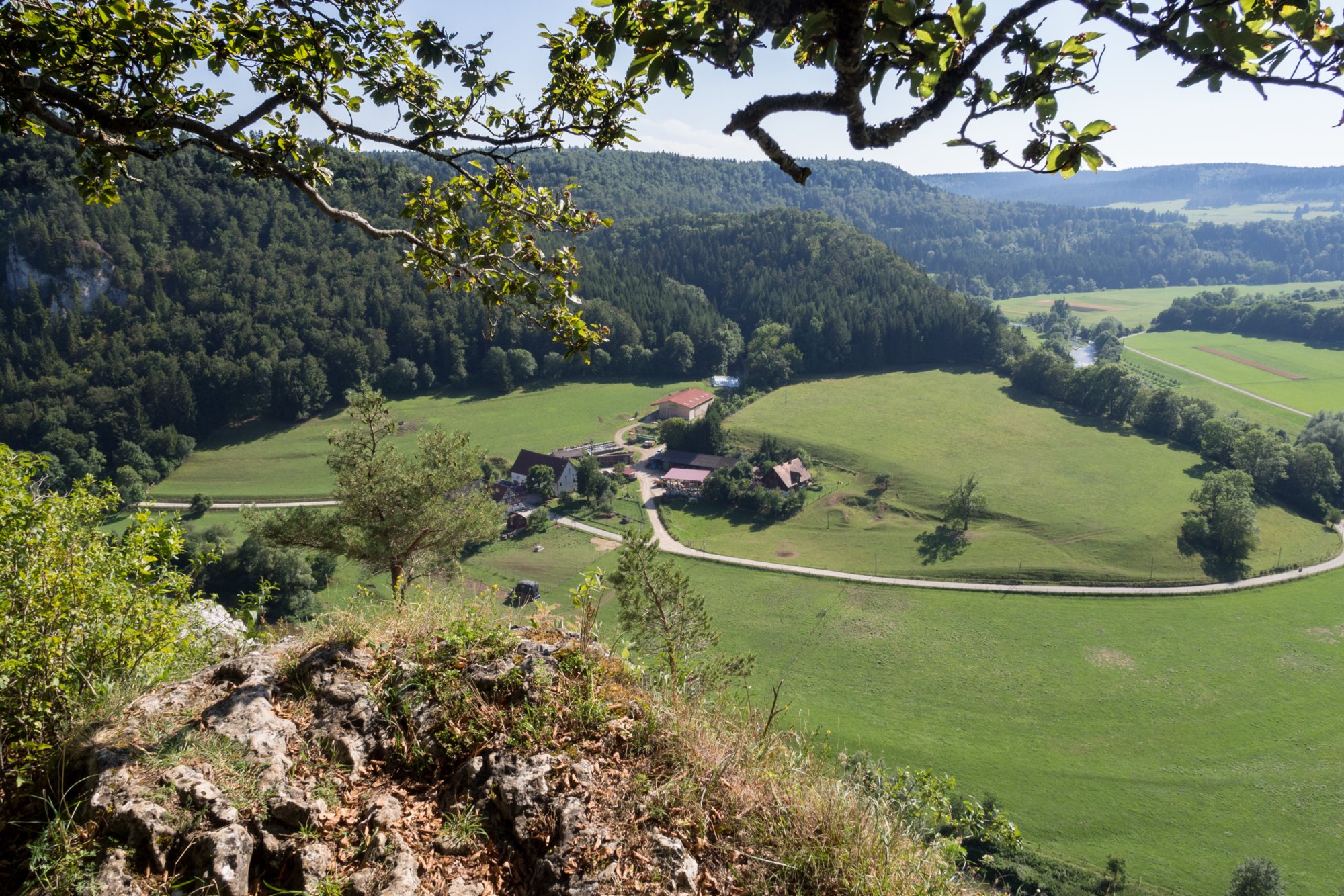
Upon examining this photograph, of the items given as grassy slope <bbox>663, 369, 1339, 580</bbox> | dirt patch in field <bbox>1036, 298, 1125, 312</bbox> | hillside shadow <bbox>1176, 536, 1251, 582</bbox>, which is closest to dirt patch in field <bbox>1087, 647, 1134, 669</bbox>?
grassy slope <bbox>663, 369, 1339, 580</bbox>

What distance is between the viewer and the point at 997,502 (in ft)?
203

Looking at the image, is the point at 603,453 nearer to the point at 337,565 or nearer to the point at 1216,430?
the point at 337,565

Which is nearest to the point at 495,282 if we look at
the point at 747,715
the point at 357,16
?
the point at 357,16

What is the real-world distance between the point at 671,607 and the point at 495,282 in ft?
54.1

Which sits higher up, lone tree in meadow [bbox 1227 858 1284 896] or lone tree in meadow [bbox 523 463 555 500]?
lone tree in meadow [bbox 523 463 555 500]

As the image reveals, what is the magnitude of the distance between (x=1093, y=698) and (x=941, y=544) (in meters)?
19.6

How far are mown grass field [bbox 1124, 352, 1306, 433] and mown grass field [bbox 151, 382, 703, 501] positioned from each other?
71.6 m

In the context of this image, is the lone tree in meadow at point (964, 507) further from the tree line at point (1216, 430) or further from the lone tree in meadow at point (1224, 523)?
the tree line at point (1216, 430)

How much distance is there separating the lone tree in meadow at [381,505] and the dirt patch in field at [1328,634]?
55.4 meters

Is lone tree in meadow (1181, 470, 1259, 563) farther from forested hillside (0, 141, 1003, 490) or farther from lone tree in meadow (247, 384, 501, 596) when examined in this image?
lone tree in meadow (247, 384, 501, 596)

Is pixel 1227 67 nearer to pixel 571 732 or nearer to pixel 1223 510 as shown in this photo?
pixel 571 732

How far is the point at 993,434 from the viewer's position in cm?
7838

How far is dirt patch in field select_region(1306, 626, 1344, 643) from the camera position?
44.1 metres

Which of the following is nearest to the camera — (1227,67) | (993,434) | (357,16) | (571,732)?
(1227,67)
